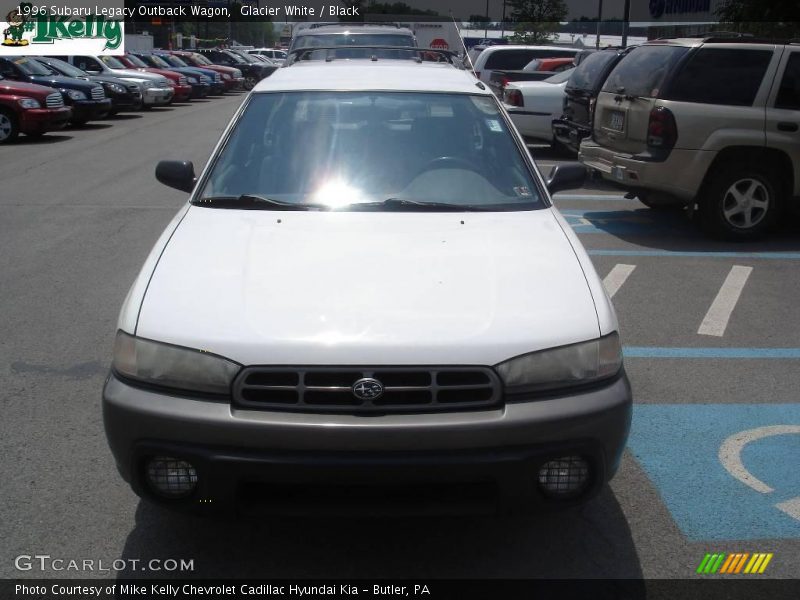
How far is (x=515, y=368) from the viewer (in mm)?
3113

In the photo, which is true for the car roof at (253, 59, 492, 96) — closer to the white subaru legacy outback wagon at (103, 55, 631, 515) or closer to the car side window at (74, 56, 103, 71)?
the white subaru legacy outback wagon at (103, 55, 631, 515)

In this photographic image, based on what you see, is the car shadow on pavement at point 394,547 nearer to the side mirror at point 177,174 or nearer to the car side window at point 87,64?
the side mirror at point 177,174

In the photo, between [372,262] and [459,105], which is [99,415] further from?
[459,105]

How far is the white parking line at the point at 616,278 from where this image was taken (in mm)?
7507

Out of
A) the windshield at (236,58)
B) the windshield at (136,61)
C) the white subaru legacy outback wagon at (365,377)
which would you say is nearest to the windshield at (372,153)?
the white subaru legacy outback wagon at (365,377)

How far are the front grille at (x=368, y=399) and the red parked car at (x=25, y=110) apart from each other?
54.8ft

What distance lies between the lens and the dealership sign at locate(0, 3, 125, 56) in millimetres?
26922

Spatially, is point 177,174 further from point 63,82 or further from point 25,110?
point 63,82

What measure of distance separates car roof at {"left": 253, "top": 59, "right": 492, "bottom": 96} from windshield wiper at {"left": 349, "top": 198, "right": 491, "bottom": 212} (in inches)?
36.1

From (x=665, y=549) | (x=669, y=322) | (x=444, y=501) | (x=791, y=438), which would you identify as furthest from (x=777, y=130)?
(x=444, y=501)

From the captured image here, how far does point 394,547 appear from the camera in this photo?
3521mm

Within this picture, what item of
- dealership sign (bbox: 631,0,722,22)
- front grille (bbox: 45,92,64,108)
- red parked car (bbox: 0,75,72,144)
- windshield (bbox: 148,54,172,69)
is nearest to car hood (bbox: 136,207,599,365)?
red parked car (bbox: 0,75,72,144)

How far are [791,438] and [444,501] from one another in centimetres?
234

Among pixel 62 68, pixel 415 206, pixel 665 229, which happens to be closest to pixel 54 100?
pixel 62 68
